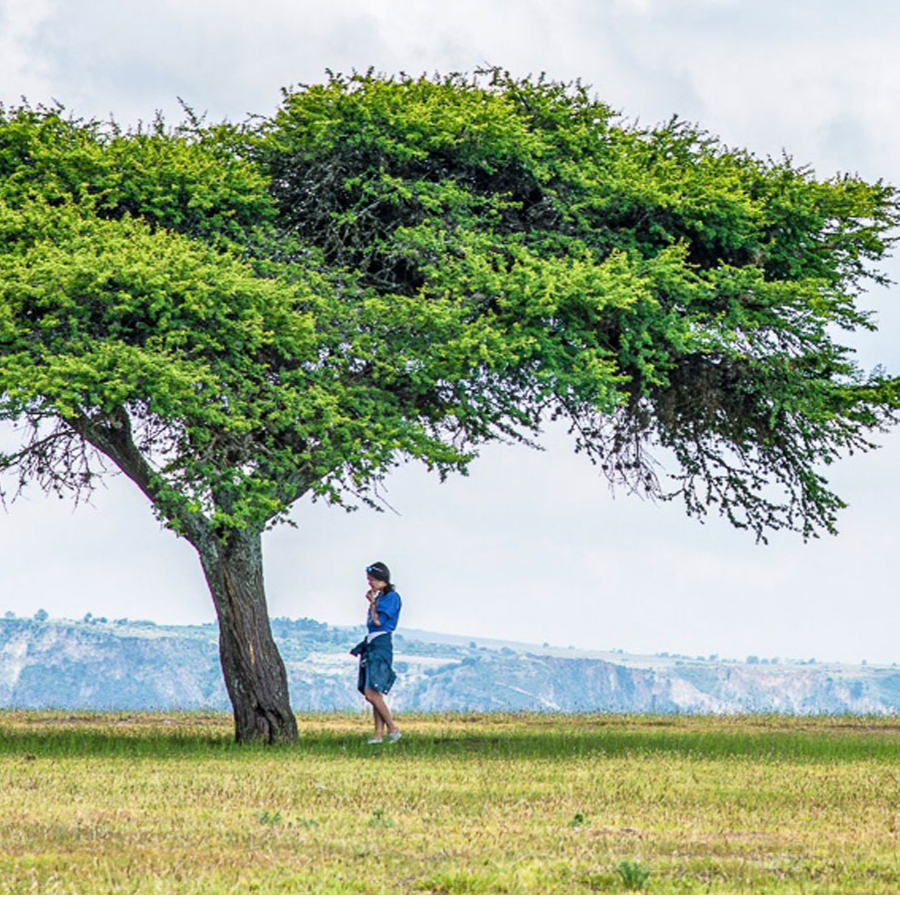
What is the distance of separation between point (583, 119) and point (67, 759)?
518 inches

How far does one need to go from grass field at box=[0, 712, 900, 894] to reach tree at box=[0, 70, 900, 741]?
393cm

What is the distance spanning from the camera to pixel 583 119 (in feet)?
83.9

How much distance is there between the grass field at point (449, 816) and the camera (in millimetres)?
9688

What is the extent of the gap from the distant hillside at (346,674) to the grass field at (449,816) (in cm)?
12820

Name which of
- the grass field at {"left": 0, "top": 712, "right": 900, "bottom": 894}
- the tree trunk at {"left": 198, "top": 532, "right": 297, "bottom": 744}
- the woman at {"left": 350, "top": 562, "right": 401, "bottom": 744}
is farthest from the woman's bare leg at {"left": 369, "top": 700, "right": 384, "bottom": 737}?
the tree trunk at {"left": 198, "top": 532, "right": 297, "bottom": 744}

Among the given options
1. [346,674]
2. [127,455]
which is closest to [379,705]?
[127,455]

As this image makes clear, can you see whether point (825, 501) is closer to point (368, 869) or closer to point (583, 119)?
point (583, 119)

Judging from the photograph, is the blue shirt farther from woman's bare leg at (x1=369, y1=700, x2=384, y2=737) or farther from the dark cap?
woman's bare leg at (x1=369, y1=700, x2=384, y2=737)

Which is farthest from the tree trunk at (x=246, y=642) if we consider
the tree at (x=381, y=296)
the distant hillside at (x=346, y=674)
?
the distant hillside at (x=346, y=674)

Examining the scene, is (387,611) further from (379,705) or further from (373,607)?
(379,705)

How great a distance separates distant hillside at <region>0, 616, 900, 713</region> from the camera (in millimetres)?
159000

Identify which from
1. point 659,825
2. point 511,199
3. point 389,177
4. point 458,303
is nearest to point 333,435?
point 458,303

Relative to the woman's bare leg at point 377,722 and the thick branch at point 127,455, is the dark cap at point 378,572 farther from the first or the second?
the thick branch at point 127,455

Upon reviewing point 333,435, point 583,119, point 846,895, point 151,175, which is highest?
point 583,119
